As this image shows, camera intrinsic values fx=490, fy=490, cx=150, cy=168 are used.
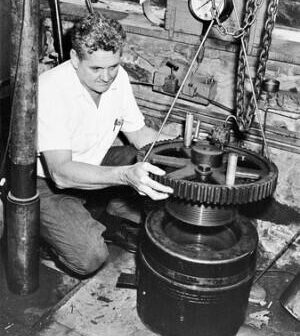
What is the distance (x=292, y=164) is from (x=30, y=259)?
2.02 m

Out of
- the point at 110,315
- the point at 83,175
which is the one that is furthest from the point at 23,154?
the point at 110,315

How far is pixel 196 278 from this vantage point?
2.62 meters

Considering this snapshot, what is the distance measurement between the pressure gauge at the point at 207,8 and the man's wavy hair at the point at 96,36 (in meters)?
0.88

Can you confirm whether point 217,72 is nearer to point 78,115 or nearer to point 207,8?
point 207,8

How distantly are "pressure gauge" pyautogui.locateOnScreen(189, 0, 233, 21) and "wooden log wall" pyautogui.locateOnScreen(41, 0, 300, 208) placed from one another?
89 mm

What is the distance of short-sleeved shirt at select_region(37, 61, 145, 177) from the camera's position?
2975 mm

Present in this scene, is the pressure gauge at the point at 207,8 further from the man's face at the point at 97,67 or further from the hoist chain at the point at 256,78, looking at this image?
the man's face at the point at 97,67

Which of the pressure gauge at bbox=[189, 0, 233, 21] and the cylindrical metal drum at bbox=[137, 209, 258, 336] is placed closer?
the cylindrical metal drum at bbox=[137, 209, 258, 336]

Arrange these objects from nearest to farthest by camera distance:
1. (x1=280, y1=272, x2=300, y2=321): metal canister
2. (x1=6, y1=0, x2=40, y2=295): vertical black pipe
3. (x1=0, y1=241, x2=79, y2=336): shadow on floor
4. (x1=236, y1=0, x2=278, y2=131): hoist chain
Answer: (x1=6, y1=0, x2=40, y2=295): vertical black pipe
(x1=236, y1=0, x2=278, y2=131): hoist chain
(x1=0, y1=241, x2=79, y2=336): shadow on floor
(x1=280, y1=272, x2=300, y2=321): metal canister

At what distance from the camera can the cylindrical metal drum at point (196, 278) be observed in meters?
2.62

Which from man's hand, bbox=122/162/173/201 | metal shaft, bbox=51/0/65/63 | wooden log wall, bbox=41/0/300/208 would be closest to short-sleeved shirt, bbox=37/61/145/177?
wooden log wall, bbox=41/0/300/208

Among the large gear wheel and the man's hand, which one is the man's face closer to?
the large gear wheel

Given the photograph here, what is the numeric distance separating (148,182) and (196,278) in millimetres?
606

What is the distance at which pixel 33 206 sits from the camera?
290 cm
